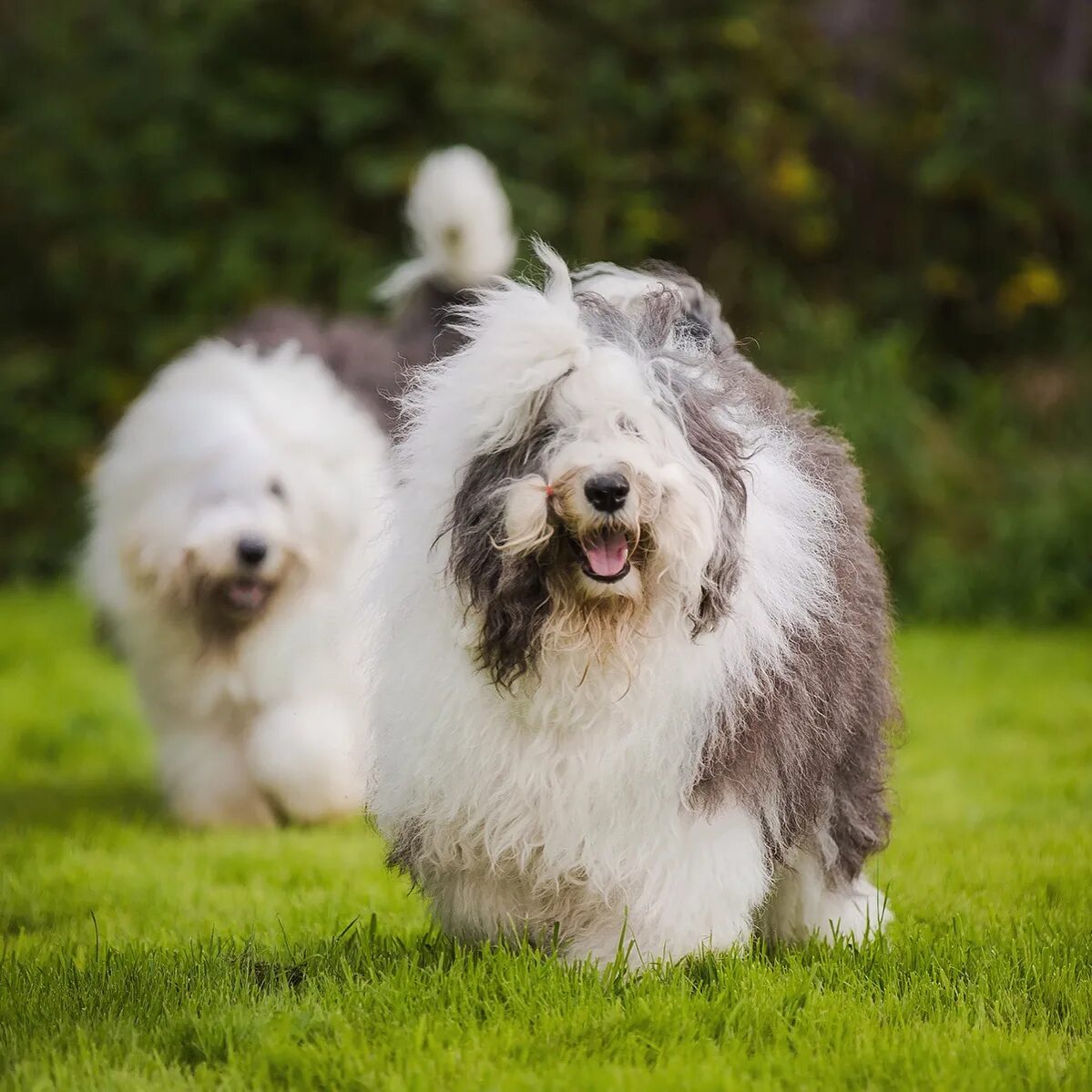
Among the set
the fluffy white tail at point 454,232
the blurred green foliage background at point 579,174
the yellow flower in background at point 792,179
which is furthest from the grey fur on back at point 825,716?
the yellow flower in background at point 792,179

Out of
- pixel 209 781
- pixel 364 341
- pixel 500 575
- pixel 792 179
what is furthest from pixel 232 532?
pixel 792 179

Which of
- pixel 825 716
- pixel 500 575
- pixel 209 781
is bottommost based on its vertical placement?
pixel 209 781

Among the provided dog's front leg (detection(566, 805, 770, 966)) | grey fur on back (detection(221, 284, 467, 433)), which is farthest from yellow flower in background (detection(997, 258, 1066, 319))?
dog's front leg (detection(566, 805, 770, 966))

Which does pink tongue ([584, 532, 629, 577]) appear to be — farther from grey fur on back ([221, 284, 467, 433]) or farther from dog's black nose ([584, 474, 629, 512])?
grey fur on back ([221, 284, 467, 433])

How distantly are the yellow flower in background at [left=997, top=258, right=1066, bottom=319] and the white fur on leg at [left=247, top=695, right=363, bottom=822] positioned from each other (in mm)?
7185

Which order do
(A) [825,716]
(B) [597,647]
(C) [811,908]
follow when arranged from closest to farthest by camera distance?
(B) [597,647]
(A) [825,716]
(C) [811,908]

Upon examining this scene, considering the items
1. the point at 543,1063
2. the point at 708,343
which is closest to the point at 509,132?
the point at 708,343

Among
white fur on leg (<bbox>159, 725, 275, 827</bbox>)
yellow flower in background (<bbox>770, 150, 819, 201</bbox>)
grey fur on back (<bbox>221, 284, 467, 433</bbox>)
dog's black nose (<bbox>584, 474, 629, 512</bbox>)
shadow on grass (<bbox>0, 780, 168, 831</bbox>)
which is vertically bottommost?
shadow on grass (<bbox>0, 780, 168, 831</bbox>)

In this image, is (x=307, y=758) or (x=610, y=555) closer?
(x=610, y=555)

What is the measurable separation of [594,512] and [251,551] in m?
2.51

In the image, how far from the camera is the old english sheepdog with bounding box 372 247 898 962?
10.7 feet

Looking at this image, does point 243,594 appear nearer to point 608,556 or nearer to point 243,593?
point 243,593

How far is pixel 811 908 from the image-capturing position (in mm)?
3801

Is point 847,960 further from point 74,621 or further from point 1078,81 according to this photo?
point 1078,81
